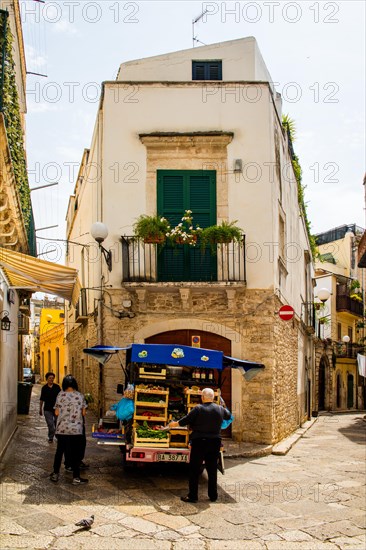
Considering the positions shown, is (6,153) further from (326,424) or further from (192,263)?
(326,424)

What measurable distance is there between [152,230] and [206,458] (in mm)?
5907

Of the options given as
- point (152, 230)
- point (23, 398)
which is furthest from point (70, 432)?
point (23, 398)

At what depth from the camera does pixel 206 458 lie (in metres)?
9.02

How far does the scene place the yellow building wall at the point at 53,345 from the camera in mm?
32906

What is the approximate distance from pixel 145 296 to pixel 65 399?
4.90 meters

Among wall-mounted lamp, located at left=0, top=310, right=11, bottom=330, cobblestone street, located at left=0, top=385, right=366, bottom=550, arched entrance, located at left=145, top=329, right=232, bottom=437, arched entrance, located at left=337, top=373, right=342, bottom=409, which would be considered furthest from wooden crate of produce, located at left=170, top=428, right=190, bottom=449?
arched entrance, located at left=337, top=373, right=342, bottom=409

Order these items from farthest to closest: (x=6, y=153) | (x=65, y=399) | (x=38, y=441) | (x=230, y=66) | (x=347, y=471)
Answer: (x=230, y=66), (x=38, y=441), (x=347, y=471), (x=65, y=399), (x=6, y=153)

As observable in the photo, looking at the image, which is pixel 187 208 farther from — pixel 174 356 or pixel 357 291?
pixel 357 291

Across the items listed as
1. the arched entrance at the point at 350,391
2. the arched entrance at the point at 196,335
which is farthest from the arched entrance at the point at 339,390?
the arched entrance at the point at 196,335

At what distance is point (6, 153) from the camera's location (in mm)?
8094

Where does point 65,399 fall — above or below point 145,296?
below

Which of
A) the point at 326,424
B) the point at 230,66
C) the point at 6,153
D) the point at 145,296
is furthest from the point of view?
the point at 326,424

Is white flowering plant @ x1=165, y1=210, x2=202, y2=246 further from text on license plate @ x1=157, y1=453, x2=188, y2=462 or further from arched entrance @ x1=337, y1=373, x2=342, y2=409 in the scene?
arched entrance @ x1=337, y1=373, x2=342, y2=409

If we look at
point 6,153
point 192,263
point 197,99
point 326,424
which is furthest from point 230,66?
point 326,424
